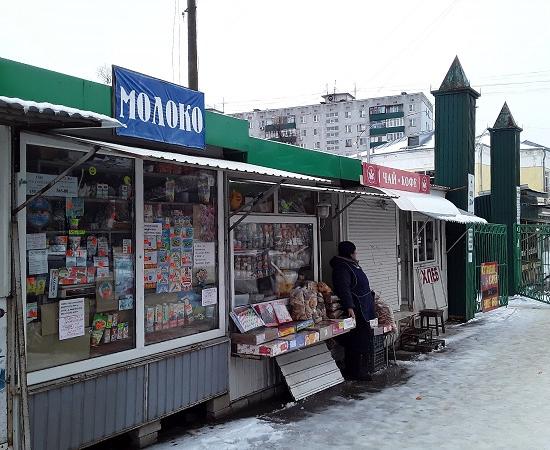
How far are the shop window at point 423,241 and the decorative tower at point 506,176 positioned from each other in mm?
5341

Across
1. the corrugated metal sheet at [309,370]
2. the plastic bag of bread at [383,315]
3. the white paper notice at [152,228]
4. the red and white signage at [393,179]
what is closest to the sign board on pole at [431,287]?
the red and white signage at [393,179]

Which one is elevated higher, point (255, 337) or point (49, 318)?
point (49, 318)

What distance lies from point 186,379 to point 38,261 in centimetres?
187

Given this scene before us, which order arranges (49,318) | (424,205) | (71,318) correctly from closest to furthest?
(49,318), (71,318), (424,205)

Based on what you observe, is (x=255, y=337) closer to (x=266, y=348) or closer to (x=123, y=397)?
(x=266, y=348)

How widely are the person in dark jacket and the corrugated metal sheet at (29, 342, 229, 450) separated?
87.6 inches

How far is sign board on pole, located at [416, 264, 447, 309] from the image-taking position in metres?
10.9

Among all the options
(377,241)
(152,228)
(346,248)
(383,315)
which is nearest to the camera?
(152,228)

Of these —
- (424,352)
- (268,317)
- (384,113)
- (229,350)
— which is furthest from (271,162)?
(384,113)

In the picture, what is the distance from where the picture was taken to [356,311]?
7.44 m

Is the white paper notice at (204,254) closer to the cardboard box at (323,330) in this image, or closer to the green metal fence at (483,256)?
the cardboard box at (323,330)

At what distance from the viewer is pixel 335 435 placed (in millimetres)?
5199

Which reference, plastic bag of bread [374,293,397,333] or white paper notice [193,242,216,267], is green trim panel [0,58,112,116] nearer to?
white paper notice [193,242,216,267]

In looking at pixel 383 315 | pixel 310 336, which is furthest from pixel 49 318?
pixel 383 315
